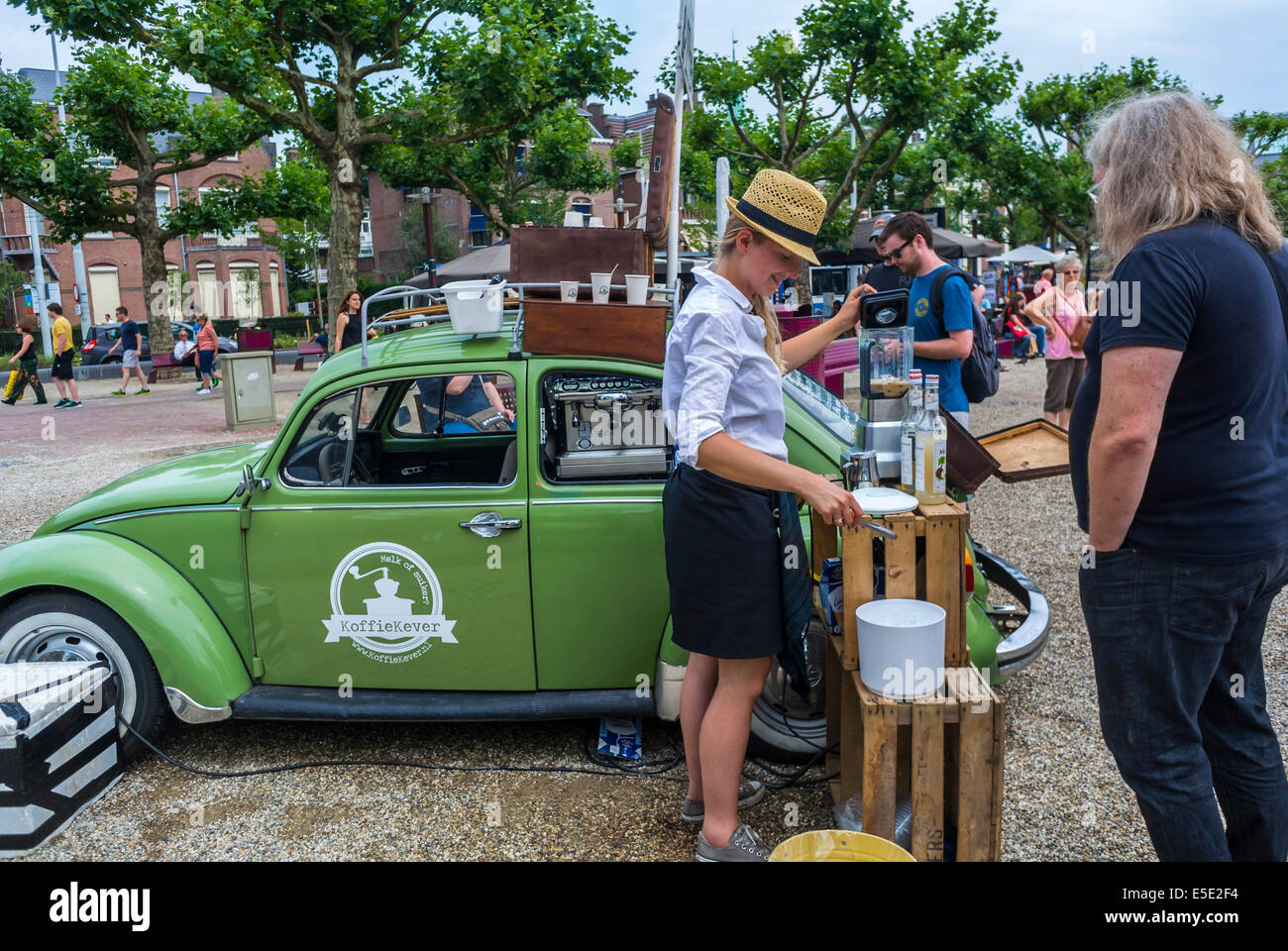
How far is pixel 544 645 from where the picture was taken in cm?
363

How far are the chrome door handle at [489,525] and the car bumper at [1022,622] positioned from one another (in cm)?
186

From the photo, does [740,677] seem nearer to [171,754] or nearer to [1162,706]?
[1162,706]

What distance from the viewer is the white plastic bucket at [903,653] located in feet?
8.74

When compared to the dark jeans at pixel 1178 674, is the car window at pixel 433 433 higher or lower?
higher

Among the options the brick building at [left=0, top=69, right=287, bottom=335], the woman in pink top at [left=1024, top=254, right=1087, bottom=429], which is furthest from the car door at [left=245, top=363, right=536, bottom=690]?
the brick building at [left=0, top=69, right=287, bottom=335]

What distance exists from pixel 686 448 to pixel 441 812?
1768 millimetres

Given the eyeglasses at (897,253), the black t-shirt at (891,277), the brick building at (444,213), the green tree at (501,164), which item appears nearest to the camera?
the eyeglasses at (897,253)

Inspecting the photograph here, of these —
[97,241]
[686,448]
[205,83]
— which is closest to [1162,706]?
[686,448]

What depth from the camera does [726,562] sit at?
2.78 metres

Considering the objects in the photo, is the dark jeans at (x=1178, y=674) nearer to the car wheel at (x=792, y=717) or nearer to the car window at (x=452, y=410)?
the car wheel at (x=792, y=717)

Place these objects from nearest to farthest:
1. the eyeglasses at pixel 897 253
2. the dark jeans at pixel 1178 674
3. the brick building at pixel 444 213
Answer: the dark jeans at pixel 1178 674 → the eyeglasses at pixel 897 253 → the brick building at pixel 444 213

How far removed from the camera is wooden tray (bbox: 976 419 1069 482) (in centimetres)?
416

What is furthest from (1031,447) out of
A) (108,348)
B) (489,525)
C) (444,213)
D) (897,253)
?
(444,213)

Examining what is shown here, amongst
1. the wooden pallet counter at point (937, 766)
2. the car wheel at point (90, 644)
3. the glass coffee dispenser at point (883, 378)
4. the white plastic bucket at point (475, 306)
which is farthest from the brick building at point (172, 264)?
the wooden pallet counter at point (937, 766)
